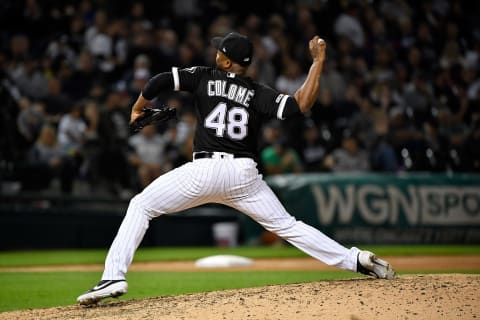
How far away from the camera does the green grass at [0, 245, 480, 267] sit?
39.2ft

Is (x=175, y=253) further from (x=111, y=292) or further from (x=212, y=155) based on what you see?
(x=111, y=292)

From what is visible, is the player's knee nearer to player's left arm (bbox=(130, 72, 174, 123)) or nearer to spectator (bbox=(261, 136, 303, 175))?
player's left arm (bbox=(130, 72, 174, 123))

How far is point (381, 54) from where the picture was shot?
17656 millimetres

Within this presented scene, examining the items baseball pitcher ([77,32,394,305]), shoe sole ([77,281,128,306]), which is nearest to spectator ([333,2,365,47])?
baseball pitcher ([77,32,394,305])

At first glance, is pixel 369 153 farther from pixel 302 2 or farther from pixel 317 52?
pixel 317 52

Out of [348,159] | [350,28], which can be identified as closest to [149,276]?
[348,159]

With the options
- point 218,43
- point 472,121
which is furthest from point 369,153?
point 218,43

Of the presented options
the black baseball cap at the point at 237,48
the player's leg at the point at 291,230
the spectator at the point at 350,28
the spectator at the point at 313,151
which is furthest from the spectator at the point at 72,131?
the player's leg at the point at 291,230

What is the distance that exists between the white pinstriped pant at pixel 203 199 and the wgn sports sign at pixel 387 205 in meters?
7.62

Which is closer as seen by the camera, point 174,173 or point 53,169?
point 174,173

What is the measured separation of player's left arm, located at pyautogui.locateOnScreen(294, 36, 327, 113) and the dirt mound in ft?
4.48

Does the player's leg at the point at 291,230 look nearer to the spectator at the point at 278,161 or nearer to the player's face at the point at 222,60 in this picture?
the player's face at the point at 222,60

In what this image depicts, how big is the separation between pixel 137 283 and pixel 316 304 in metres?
3.72

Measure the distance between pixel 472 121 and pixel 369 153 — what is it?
2.52 m
